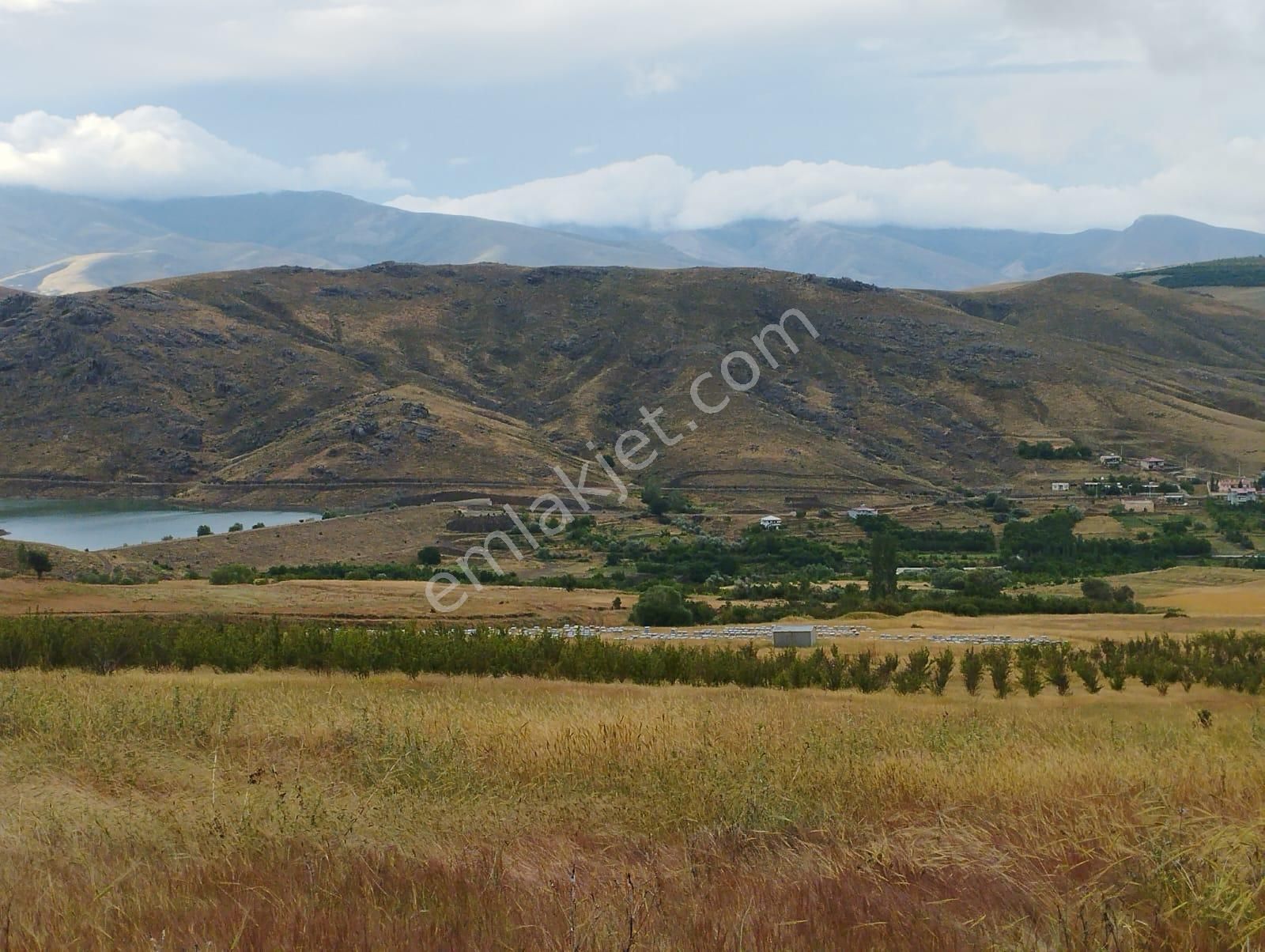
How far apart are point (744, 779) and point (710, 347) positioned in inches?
4339

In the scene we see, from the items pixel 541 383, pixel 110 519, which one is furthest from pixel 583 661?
pixel 541 383

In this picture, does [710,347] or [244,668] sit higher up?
[710,347]

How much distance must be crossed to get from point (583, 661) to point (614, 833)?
49.0 feet

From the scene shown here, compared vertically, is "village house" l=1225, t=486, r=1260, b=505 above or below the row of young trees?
below

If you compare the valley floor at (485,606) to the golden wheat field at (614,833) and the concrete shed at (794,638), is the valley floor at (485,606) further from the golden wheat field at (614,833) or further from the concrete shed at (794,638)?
Answer: the golden wheat field at (614,833)

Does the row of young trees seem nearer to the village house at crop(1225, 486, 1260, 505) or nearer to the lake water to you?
the lake water

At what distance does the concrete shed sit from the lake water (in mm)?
55426

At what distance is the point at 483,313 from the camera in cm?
13450

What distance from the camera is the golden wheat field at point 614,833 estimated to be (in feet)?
15.6

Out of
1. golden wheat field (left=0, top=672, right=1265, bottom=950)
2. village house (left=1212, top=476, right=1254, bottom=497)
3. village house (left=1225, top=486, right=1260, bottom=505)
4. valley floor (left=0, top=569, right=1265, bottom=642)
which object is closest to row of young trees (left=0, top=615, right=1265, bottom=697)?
valley floor (left=0, top=569, right=1265, bottom=642)

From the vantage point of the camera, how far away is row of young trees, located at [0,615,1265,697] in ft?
65.6

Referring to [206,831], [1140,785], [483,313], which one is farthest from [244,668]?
[483,313]

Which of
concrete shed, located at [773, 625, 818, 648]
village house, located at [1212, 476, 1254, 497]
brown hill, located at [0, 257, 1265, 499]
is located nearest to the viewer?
concrete shed, located at [773, 625, 818, 648]

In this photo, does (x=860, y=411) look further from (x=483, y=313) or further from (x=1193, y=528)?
(x=483, y=313)
